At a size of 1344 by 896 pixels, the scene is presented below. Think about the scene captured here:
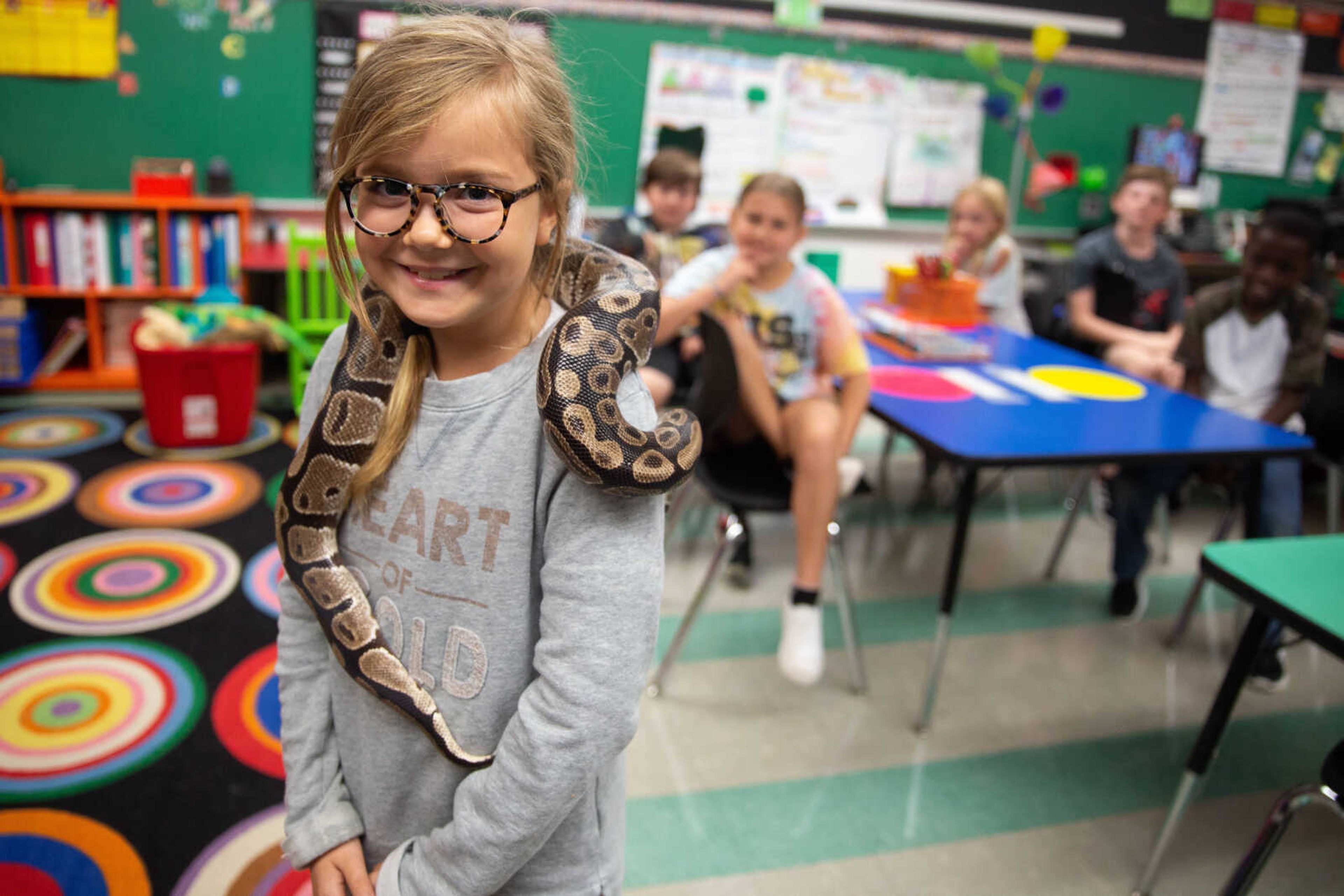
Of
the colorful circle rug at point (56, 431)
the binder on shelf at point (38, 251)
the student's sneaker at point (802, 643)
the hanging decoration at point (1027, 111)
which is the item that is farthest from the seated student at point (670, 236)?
the binder on shelf at point (38, 251)

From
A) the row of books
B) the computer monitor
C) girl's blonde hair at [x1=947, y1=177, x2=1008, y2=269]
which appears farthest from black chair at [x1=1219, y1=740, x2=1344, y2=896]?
the computer monitor

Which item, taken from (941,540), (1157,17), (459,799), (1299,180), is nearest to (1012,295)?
(941,540)

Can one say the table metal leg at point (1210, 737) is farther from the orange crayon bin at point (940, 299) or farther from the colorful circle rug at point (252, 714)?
the colorful circle rug at point (252, 714)

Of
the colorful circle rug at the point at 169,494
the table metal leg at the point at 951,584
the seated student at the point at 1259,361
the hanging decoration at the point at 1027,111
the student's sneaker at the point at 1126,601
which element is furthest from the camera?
the hanging decoration at the point at 1027,111

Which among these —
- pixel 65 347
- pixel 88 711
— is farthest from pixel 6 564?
pixel 65 347

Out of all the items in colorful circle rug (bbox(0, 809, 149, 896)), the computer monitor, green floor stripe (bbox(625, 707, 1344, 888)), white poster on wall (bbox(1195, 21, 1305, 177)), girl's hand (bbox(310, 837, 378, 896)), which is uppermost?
white poster on wall (bbox(1195, 21, 1305, 177))

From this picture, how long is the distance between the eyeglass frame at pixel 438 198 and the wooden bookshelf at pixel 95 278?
4.11m

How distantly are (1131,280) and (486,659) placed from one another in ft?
12.8

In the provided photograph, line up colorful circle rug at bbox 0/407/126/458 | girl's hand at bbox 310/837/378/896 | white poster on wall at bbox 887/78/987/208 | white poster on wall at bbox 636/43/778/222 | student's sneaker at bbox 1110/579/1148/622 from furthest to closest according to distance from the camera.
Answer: white poster on wall at bbox 887/78/987/208, white poster on wall at bbox 636/43/778/222, colorful circle rug at bbox 0/407/126/458, student's sneaker at bbox 1110/579/1148/622, girl's hand at bbox 310/837/378/896

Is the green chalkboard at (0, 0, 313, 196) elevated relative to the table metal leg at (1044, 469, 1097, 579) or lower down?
elevated

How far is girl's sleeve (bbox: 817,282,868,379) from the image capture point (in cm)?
252

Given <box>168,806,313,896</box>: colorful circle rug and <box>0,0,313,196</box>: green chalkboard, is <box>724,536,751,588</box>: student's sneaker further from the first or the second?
<box>0,0,313,196</box>: green chalkboard

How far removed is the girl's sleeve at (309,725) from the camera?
3.33 ft

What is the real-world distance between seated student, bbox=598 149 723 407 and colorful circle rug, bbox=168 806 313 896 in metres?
1.80
